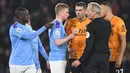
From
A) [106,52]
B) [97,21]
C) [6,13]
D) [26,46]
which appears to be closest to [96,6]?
[97,21]

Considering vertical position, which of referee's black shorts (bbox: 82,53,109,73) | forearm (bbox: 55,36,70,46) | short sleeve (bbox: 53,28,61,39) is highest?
short sleeve (bbox: 53,28,61,39)

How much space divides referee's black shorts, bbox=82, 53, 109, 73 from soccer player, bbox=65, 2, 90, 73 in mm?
744

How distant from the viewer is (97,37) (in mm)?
5477

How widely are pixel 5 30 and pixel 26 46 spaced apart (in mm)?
3962

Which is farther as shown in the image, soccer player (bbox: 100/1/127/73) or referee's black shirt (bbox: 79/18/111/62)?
soccer player (bbox: 100/1/127/73)

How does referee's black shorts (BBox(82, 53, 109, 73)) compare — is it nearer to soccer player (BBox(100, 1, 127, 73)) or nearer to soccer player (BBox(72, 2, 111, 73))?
soccer player (BBox(72, 2, 111, 73))

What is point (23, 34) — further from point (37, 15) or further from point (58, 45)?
point (37, 15)

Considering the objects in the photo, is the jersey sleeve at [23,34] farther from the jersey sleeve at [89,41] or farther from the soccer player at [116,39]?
the soccer player at [116,39]

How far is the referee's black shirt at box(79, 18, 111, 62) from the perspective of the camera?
5438mm

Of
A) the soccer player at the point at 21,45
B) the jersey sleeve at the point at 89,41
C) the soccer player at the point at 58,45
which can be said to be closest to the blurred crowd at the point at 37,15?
the soccer player at the point at 58,45

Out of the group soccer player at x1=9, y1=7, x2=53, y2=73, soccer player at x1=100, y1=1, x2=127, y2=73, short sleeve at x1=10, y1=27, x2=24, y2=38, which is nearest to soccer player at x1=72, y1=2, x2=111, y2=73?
soccer player at x1=100, y1=1, x2=127, y2=73

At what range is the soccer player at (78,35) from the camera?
633 centimetres

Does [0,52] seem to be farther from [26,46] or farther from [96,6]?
[96,6]

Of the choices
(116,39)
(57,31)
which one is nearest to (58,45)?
(57,31)
